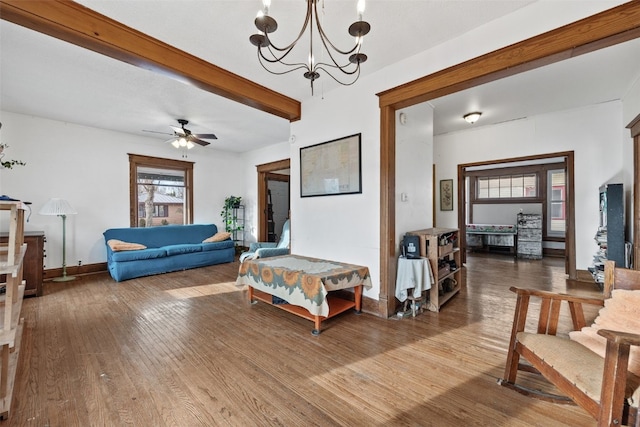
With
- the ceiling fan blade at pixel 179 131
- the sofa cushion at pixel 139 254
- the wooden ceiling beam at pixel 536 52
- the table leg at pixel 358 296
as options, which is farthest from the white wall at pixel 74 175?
the wooden ceiling beam at pixel 536 52

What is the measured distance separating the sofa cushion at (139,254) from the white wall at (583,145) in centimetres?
641

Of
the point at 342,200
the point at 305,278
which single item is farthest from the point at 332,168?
the point at 305,278

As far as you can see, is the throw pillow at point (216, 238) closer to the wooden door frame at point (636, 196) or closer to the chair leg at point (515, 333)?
the chair leg at point (515, 333)

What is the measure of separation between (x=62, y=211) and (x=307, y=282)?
14.3 ft

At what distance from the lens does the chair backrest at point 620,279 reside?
152 centimetres

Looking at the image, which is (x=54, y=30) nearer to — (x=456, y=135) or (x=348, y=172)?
(x=348, y=172)

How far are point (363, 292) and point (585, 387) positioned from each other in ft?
6.60

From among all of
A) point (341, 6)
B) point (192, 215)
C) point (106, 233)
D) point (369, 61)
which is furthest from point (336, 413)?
point (192, 215)

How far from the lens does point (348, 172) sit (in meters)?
3.21

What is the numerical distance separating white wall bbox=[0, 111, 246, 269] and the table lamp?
0.40ft

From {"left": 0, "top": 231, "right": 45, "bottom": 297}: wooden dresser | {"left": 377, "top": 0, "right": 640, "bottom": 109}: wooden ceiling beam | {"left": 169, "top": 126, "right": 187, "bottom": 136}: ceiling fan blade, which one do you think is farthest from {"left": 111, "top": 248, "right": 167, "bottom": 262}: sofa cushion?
{"left": 377, "top": 0, "right": 640, "bottom": 109}: wooden ceiling beam

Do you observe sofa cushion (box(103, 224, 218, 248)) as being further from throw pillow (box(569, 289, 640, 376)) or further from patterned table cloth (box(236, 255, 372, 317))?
throw pillow (box(569, 289, 640, 376))

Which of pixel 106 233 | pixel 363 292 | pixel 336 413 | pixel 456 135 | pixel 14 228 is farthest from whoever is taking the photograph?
pixel 456 135

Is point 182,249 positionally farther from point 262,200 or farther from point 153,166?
point 262,200
